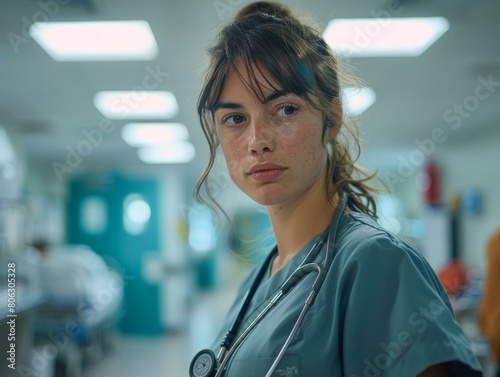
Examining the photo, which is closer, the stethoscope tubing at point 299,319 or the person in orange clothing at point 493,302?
the stethoscope tubing at point 299,319

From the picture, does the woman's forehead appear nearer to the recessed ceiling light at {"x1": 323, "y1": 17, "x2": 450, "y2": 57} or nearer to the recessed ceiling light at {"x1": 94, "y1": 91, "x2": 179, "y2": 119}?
the recessed ceiling light at {"x1": 323, "y1": 17, "x2": 450, "y2": 57}

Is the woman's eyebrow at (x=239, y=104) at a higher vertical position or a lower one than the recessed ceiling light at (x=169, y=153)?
lower

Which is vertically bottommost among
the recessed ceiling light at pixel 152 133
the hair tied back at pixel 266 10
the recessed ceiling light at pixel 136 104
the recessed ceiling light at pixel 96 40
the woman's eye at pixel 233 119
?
the woman's eye at pixel 233 119

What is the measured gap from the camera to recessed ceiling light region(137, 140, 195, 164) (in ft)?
18.3

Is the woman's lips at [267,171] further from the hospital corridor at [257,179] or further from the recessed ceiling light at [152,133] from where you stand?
the recessed ceiling light at [152,133]

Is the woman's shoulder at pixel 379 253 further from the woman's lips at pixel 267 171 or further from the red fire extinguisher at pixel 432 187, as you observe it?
the red fire extinguisher at pixel 432 187

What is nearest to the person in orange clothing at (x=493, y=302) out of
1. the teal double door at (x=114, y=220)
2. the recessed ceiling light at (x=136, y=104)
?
the recessed ceiling light at (x=136, y=104)

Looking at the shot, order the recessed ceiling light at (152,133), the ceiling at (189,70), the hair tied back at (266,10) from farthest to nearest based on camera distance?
1. the recessed ceiling light at (152,133)
2. the ceiling at (189,70)
3. the hair tied back at (266,10)

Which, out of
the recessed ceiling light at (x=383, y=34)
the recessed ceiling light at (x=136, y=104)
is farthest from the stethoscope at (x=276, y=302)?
the recessed ceiling light at (x=136, y=104)

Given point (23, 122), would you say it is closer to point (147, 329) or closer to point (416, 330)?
point (147, 329)

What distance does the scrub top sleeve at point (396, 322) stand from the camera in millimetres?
688

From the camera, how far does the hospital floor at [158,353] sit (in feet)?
16.4

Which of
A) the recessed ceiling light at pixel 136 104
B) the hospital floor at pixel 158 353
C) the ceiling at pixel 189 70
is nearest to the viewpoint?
the ceiling at pixel 189 70

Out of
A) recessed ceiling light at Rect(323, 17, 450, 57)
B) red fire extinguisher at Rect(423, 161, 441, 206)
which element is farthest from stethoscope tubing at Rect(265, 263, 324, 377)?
red fire extinguisher at Rect(423, 161, 441, 206)
